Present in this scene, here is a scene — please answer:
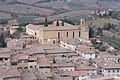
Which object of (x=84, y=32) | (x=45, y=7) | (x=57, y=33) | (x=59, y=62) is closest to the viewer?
(x=59, y=62)

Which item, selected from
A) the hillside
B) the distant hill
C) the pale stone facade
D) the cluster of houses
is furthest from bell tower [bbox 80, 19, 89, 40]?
the distant hill

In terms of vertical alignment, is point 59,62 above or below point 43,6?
above

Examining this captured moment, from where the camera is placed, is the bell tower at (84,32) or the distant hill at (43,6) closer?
the bell tower at (84,32)

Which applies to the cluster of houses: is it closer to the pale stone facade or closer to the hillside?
the pale stone facade

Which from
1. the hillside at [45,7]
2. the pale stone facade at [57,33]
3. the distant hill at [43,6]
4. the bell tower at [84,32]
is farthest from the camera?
the distant hill at [43,6]

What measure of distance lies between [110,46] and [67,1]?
5713 centimetres

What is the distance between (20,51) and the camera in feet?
88.6

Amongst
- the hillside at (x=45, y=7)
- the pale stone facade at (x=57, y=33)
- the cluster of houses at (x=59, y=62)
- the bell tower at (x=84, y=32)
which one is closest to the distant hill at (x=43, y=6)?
the hillside at (x=45, y=7)

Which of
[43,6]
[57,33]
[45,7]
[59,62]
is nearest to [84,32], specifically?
[57,33]

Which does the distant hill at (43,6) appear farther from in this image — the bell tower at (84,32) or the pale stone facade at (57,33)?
the bell tower at (84,32)

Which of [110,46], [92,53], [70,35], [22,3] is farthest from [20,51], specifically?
[22,3]

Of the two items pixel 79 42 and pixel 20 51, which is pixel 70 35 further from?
pixel 20 51

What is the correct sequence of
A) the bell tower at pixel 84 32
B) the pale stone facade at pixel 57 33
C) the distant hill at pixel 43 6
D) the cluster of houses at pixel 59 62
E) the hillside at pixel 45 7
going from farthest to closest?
the distant hill at pixel 43 6
the hillside at pixel 45 7
the bell tower at pixel 84 32
the pale stone facade at pixel 57 33
the cluster of houses at pixel 59 62

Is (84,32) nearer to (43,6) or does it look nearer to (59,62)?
(59,62)
